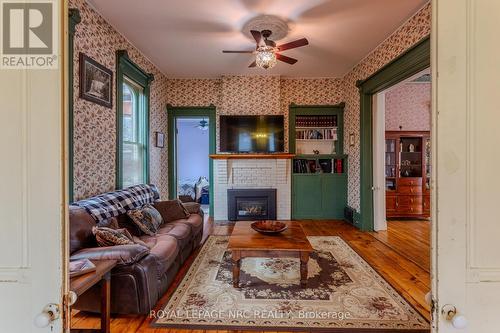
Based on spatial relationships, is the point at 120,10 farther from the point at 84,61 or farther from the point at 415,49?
the point at 415,49

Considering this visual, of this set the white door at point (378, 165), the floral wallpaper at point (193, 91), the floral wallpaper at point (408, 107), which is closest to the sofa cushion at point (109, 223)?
the floral wallpaper at point (193, 91)

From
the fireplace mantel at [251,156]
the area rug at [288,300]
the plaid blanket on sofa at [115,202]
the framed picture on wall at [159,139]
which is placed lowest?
the area rug at [288,300]

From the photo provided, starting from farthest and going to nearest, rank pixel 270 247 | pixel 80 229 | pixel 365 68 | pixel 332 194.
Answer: pixel 332 194 < pixel 365 68 < pixel 270 247 < pixel 80 229

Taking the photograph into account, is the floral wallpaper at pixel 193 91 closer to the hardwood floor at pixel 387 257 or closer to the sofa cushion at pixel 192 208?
the sofa cushion at pixel 192 208

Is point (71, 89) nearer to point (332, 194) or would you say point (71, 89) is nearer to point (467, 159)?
point (467, 159)

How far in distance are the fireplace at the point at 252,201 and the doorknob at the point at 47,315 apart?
4.75 m

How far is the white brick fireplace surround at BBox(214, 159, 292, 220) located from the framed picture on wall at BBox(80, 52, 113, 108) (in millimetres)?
2618

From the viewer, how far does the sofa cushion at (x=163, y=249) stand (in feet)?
7.79

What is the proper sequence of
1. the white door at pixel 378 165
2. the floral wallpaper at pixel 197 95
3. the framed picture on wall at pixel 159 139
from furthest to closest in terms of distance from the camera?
the framed picture on wall at pixel 159 139 → the white door at pixel 378 165 → the floral wallpaper at pixel 197 95

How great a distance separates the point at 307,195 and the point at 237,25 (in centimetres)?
357

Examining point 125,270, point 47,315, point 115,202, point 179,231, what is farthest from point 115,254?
point 47,315

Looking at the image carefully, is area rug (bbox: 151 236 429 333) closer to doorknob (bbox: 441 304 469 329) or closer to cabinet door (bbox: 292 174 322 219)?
doorknob (bbox: 441 304 469 329)

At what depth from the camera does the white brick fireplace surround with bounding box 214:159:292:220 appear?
554cm

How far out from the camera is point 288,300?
238 centimetres
